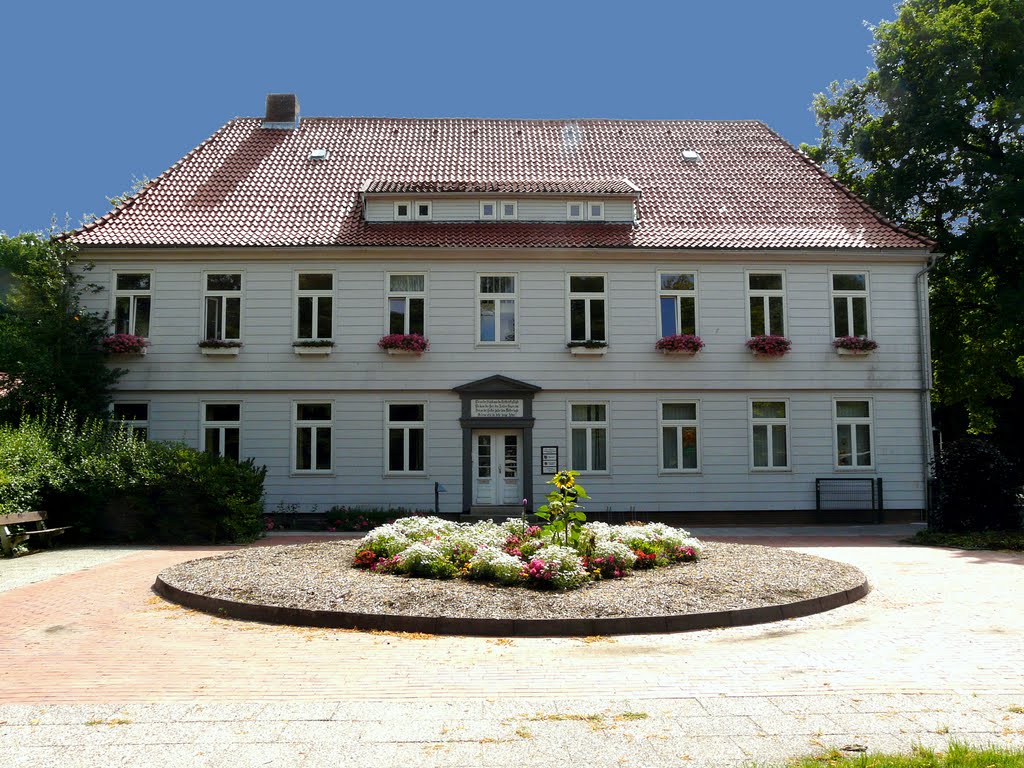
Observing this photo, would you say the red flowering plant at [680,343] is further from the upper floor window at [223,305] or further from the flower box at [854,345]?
the upper floor window at [223,305]

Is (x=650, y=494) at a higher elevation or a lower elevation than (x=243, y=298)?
lower

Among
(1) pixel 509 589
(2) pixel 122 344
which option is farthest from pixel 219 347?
(1) pixel 509 589

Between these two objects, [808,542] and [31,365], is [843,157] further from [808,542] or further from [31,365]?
[31,365]

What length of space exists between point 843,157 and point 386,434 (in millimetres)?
20140

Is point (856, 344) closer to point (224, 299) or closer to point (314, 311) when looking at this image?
point (314, 311)

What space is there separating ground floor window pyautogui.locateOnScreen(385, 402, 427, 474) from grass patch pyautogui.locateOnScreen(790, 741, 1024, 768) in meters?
18.1

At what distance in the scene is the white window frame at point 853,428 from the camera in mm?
22812

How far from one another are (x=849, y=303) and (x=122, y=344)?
760 inches

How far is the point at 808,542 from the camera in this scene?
722 inches

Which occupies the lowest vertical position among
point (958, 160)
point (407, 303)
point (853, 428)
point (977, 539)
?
point (977, 539)

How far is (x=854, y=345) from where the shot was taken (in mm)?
22719

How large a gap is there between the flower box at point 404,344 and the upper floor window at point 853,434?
11315 mm

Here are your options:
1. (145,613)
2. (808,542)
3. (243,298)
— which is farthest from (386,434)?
(145,613)

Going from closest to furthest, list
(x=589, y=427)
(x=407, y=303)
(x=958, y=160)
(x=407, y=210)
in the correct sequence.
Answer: (x=589, y=427) → (x=407, y=303) → (x=407, y=210) → (x=958, y=160)
